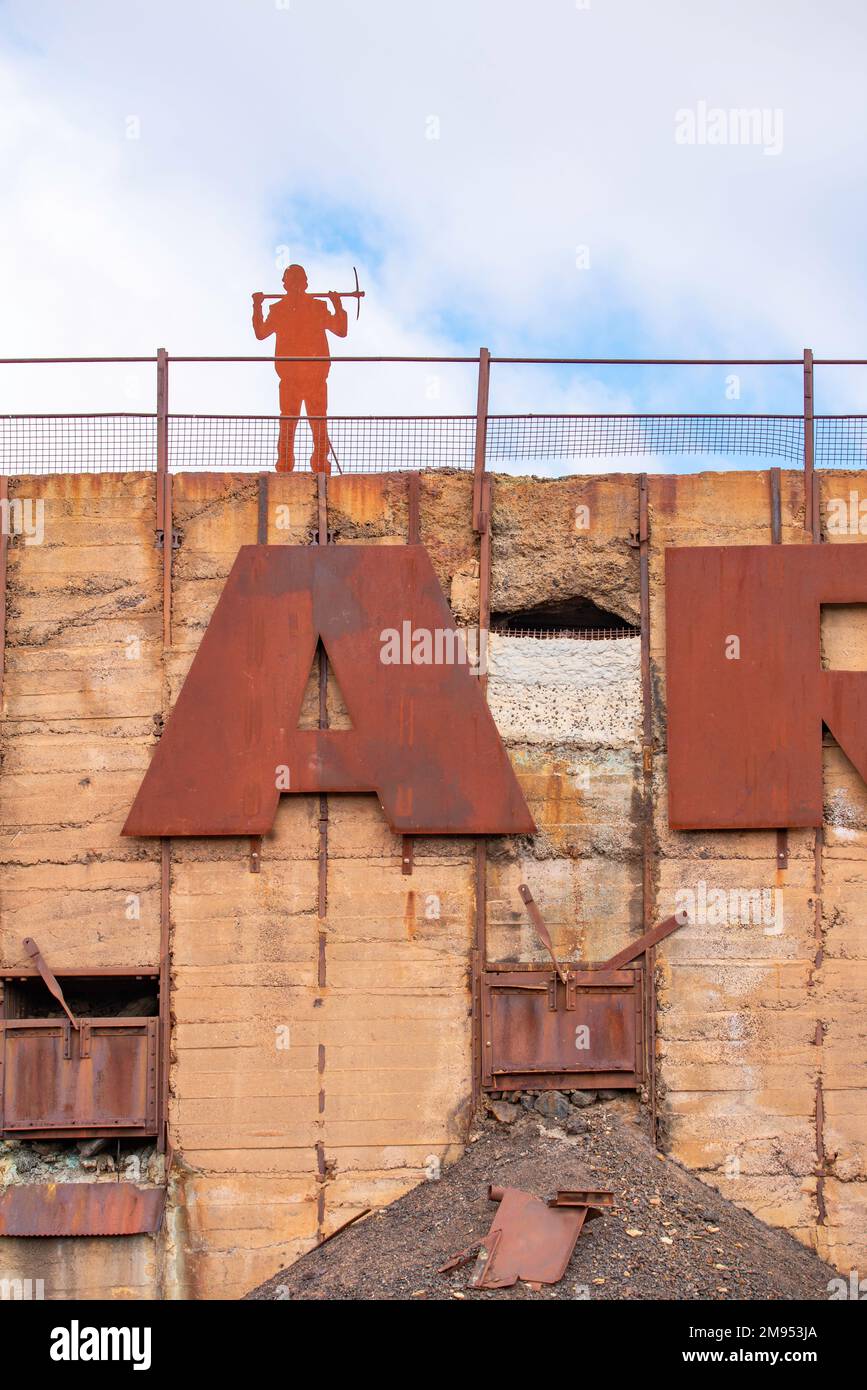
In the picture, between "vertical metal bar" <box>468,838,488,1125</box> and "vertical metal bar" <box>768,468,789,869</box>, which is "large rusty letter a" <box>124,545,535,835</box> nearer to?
"vertical metal bar" <box>468,838,488,1125</box>

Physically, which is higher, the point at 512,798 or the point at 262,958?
the point at 512,798

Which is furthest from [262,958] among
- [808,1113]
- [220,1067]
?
[808,1113]

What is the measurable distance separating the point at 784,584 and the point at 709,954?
11.4ft

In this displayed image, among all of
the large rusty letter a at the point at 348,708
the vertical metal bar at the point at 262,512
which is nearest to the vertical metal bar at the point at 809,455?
the large rusty letter a at the point at 348,708

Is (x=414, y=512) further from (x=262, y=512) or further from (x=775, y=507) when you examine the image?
(x=775, y=507)

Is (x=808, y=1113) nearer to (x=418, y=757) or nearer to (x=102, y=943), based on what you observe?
(x=418, y=757)

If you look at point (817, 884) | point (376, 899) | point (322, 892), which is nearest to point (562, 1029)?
point (376, 899)

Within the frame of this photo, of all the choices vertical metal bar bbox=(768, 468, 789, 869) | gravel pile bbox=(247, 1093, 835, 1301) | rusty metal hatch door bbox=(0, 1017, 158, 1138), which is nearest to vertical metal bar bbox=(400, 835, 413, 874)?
gravel pile bbox=(247, 1093, 835, 1301)

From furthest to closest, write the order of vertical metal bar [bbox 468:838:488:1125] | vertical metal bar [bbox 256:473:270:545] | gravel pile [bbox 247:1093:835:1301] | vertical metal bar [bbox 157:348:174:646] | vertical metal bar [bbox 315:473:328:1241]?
vertical metal bar [bbox 256:473:270:545]
vertical metal bar [bbox 157:348:174:646]
vertical metal bar [bbox 468:838:488:1125]
vertical metal bar [bbox 315:473:328:1241]
gravel pile [bbox 247:1093:835:1301]

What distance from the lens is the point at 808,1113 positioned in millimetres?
14016

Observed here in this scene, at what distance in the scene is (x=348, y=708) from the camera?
14242 mm

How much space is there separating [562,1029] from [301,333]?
7339 millimetres

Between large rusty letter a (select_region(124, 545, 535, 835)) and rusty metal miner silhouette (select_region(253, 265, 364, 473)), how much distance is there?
1.53m

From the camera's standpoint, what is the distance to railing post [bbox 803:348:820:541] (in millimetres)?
14680
